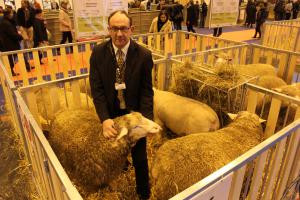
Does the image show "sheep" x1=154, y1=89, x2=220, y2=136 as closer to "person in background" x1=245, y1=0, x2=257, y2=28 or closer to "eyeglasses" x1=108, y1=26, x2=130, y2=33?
"eyeglasses" x1=108, y1=26, x2=130, y2=33

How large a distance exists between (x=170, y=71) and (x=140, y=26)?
9.76 meters

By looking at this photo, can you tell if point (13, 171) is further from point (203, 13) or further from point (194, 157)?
point (203, 13)

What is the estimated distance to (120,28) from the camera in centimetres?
223

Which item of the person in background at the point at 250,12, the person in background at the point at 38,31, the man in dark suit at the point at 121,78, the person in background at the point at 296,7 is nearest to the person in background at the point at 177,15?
the person in background at the point at 250,12

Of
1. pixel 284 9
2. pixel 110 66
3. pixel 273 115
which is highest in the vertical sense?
pixel 284 9

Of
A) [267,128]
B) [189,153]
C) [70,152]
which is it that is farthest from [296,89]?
[70,152]

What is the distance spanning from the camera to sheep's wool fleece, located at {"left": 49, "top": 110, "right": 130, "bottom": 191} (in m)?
2.61

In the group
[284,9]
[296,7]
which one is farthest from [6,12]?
[296,7]

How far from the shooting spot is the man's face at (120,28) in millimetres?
2213

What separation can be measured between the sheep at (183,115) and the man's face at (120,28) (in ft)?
5.11

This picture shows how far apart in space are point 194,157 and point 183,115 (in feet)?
3.78

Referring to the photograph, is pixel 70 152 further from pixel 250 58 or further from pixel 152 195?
pixel 250 58

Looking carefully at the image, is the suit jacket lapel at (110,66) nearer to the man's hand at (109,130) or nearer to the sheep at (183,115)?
the man's hand at (109,130)

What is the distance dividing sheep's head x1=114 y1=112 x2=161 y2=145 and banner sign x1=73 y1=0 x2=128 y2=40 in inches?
147
